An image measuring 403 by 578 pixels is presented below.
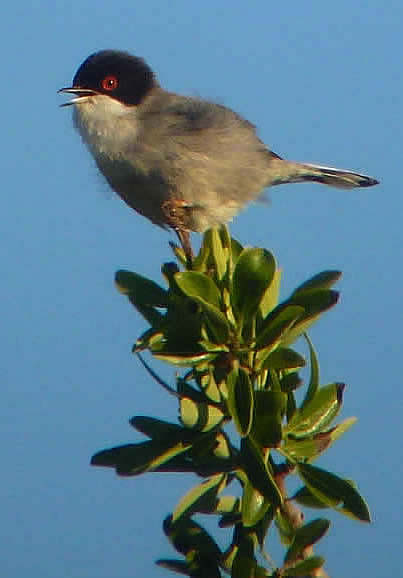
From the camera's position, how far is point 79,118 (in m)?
5.00

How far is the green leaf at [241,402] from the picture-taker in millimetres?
1981

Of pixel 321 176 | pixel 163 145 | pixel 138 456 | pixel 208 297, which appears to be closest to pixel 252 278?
pixel 208 297

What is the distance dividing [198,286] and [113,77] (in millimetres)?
3108

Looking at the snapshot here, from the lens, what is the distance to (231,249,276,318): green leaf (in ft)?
7.34

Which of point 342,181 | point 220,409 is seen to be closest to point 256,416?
point 220,409

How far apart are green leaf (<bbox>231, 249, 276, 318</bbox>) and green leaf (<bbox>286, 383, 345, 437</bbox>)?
257 millimetres

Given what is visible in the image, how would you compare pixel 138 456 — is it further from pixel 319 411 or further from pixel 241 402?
pixel 319 411

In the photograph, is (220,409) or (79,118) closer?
(220,409)

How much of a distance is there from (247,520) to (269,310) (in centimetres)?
65

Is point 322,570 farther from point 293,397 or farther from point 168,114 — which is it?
point 168,114

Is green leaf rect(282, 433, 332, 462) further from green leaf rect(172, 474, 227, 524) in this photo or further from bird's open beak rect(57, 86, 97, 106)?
bird's open beak rect(57, 86, 97, 106)

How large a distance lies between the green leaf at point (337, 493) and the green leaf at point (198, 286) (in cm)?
49

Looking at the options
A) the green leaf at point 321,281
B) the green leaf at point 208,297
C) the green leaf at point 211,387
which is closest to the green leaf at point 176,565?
the green leaf at point 211,387

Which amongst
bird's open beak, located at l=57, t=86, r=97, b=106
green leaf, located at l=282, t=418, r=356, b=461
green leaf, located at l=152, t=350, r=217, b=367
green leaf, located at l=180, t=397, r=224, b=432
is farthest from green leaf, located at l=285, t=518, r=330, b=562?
bird's open beak, located at l=57, t=86, r=97, b=106
